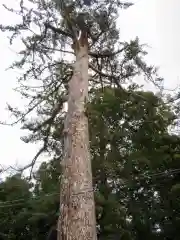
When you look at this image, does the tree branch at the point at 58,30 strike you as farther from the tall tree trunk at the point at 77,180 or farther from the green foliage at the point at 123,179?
the tall tree trunk at the point at 77,180

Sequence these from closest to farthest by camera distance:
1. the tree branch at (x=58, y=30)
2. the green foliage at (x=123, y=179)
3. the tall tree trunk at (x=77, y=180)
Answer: the tall tree trunk at (x=77, y=180) < the green foliage at (x=123, y=179) < the tree branch at (x=58, y=30)

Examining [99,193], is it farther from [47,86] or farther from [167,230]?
[47,86]

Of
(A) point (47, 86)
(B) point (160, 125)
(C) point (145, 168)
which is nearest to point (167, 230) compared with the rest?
(C) point (145, 168)

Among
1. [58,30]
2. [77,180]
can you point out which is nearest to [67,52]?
[58,30]

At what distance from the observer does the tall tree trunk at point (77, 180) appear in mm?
3949

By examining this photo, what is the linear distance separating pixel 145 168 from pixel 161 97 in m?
A: 1.91

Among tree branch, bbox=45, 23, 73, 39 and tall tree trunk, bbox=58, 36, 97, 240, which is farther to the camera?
tree branch, bbox=45, 23, 73, 39

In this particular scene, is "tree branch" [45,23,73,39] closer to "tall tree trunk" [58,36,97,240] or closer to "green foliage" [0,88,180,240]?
"green foliage" [0,88,180,240]

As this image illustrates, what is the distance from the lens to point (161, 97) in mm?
8758

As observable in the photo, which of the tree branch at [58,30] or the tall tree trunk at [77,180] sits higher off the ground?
the tree branch at [58,30]

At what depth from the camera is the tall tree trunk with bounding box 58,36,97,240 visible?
3949 millimetres

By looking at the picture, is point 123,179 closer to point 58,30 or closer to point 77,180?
point 77,180

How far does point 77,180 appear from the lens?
4480 millimetres

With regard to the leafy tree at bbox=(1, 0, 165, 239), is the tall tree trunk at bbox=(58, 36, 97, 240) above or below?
below
